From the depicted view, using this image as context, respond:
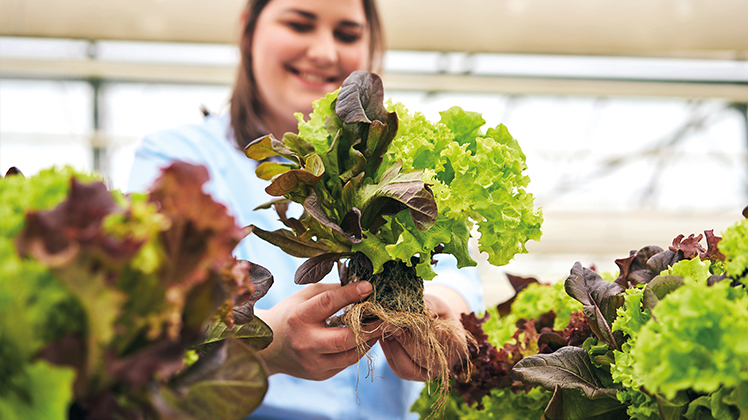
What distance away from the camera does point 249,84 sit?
1.50 metres

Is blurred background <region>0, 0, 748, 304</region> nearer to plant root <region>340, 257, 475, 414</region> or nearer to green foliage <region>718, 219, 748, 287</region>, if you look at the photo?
plant root <region>340, 257, 475, 414</region>

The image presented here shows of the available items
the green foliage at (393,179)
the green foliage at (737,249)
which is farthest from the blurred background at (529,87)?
the green foliage at (737,249)

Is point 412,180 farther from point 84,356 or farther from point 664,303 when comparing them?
point 84,356

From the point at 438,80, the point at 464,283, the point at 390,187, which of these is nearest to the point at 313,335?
the point at 390,187

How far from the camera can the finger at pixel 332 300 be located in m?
0.69

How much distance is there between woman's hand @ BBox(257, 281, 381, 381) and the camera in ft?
2.31

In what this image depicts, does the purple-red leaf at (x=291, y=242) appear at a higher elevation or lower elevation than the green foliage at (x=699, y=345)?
higher

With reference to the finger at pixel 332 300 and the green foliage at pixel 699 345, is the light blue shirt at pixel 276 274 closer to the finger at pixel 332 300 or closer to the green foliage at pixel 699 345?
the finger at pixel 332 300

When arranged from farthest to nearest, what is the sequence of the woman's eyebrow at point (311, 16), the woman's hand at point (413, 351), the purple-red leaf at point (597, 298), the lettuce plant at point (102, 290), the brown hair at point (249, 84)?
the brown hair at point (249, 84) → the woman's eyebrow at point (311, 16) → the woman's hand at point (413, 351) → the purple-red leaf at point (597, 298) → the lettuce plant at point (102, 290)

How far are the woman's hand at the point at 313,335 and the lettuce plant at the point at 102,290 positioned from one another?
0.33 metres

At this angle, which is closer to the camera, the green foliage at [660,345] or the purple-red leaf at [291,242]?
the green foliage at [660,345]

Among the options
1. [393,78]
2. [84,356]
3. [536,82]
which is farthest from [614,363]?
[536,82]

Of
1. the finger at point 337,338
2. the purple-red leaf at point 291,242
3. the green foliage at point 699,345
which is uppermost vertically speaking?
the purple-red leaf at point 291,242

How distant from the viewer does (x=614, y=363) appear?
61 centimetres
